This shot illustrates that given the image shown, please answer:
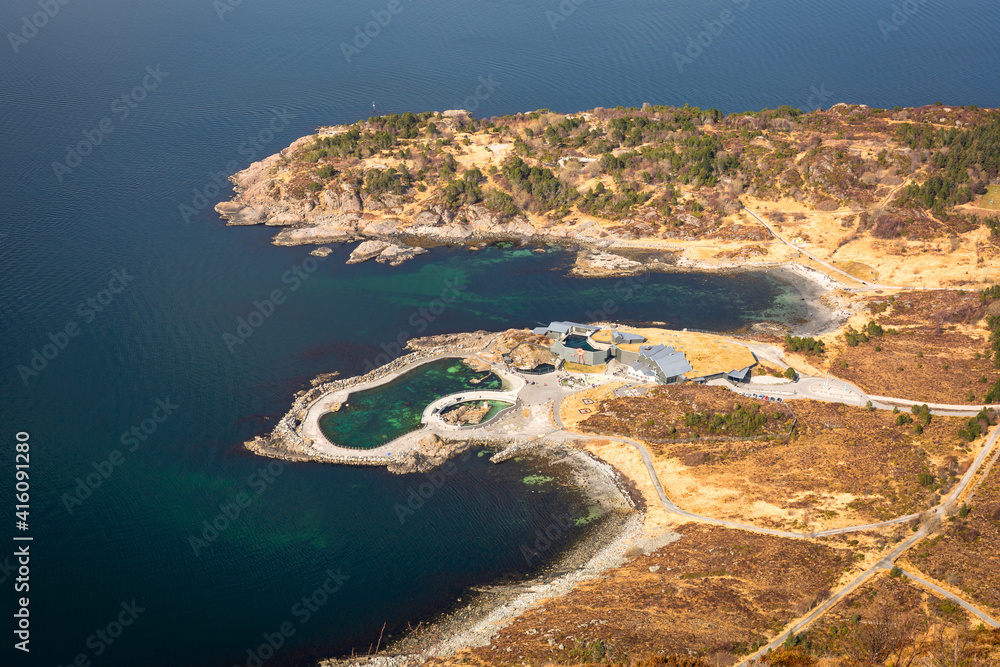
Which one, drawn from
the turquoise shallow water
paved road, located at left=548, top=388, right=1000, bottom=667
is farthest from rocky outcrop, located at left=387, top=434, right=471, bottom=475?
paved road, located at left=548, top=388, right=1000, bottom=667

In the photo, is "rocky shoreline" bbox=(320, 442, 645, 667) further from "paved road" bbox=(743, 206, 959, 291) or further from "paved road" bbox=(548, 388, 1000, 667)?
"paved road" bbox=(743, 206, 959, 291)

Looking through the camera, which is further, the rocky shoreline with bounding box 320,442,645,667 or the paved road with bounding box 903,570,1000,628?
the rocky shoreline with bounding box 320,442,645,667

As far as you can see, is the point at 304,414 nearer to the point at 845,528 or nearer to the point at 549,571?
the point at 549,571

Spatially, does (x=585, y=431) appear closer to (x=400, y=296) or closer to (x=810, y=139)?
(x=400, y=296)

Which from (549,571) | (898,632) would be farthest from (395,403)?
(898,632)

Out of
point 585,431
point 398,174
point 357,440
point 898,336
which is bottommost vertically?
point 357,440

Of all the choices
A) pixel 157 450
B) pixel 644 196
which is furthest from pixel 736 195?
pixel 157 450
